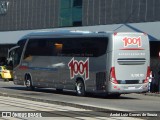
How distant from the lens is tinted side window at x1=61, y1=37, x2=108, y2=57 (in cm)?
2608

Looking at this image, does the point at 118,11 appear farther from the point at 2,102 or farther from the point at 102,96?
the point at 2,102

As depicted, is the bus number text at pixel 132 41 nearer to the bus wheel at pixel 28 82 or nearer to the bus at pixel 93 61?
the bus at pixel 93 61

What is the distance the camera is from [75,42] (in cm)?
2798

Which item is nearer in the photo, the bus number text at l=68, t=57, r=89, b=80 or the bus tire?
the bus number text at l=68, t=57, r=89, b=80

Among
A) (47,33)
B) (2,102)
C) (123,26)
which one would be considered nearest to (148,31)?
(123,26)

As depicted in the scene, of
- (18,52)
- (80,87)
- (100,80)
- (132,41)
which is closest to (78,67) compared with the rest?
(80,87)

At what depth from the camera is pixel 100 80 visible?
2622 cm

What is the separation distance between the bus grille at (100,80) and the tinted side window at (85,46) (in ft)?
3.11

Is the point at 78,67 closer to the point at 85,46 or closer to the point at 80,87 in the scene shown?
the point at 80,87

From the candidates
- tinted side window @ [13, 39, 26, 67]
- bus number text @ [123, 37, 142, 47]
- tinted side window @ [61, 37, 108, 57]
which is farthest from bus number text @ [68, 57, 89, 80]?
tinted side window @ [13, 39, 26, 67]

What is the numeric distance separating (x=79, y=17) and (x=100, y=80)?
24.9 meters

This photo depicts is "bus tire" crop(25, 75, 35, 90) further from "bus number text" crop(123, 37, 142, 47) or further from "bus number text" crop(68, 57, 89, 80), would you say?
"bus number text" crop(123, 37, 142, 47)

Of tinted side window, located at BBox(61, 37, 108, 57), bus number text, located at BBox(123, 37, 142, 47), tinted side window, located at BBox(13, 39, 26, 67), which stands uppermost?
bus number text, located at BBox(123, 37, 142, 47)

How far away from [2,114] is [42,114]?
1184 millimetres
